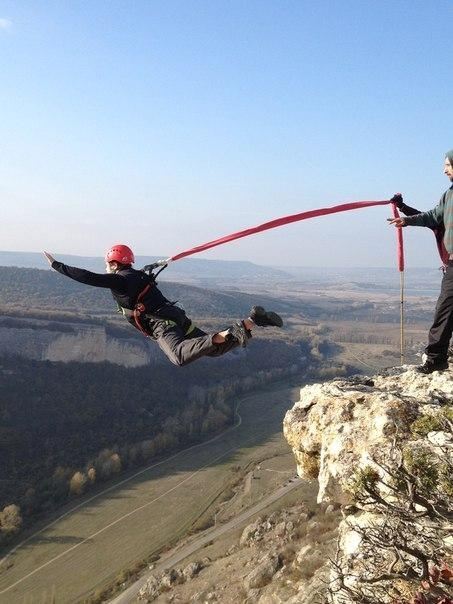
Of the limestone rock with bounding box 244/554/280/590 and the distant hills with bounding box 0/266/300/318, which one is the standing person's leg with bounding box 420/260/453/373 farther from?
the distant hills with bounding box 0/266/300/318

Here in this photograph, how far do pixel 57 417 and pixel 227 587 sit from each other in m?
39.1

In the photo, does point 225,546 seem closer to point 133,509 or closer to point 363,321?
point 133,509

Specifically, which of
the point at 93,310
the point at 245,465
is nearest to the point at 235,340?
the point at 245,465

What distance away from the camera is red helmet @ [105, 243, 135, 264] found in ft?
24.4

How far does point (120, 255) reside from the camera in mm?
7477

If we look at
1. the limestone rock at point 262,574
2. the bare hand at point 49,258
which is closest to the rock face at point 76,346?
the limestone rock at point 262,574

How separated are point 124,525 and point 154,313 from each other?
36.3 metres

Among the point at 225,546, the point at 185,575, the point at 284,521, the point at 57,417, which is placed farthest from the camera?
the point at 57,417

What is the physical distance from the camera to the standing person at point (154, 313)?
673 cm

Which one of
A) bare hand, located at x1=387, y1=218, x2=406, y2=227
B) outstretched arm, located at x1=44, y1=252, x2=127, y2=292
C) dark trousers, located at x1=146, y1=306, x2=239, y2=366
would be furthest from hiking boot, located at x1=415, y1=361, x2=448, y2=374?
outstretched arm, located at x1=44, y1=252, x2=127, y2=292

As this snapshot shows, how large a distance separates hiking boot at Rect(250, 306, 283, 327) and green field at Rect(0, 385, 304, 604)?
98.2 ft

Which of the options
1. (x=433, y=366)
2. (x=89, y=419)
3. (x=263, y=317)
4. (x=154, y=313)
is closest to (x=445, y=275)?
(x=433, y=366)

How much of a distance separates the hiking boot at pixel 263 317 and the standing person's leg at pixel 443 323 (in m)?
2.09

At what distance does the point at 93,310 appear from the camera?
102 m
